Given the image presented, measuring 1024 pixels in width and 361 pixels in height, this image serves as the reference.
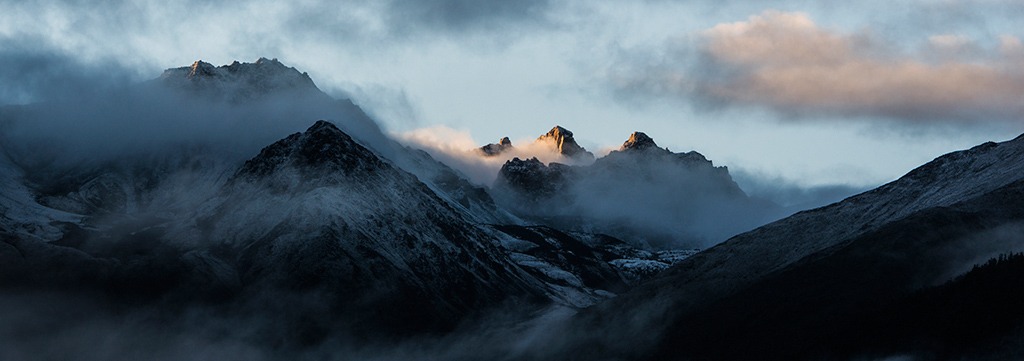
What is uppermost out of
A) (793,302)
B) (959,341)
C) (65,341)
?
(65,341)

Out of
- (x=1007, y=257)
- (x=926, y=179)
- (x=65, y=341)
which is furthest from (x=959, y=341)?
(x=65, y=341)

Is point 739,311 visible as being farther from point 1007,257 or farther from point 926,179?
point 926,179

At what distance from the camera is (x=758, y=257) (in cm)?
17650

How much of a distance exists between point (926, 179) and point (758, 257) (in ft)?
142

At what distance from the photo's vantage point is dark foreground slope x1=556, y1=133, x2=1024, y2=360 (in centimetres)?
13388

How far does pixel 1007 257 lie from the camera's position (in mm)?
129875

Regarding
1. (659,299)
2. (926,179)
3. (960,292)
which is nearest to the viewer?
(960,292)

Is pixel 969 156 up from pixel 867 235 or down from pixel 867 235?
up

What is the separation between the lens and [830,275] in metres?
149

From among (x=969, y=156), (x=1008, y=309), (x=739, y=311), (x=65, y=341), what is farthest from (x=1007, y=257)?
(x=65, y=341)

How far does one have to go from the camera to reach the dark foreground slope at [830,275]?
134m

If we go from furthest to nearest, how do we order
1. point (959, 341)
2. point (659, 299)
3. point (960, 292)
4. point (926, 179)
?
point (926, 179)
point (659, 299)
point (960, 292)
point (959, 341)

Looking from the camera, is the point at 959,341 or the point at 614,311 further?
the point at 614,311

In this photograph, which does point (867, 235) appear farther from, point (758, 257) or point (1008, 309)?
point (1008, 309)
